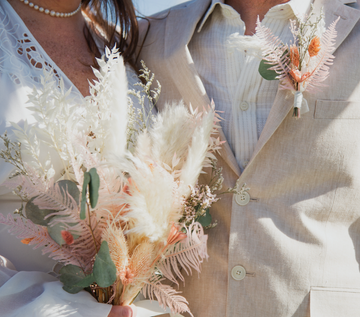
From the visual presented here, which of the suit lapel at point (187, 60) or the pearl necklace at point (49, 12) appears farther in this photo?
the pearl necklace at point (49, 12)

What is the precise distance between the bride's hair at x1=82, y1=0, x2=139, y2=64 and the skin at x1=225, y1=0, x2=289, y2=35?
52 centimetres

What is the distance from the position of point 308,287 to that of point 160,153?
0.79 meters

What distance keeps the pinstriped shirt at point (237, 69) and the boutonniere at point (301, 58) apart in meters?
0.11

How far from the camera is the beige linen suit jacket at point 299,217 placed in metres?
1.37

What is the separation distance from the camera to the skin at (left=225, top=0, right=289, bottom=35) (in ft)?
5.58

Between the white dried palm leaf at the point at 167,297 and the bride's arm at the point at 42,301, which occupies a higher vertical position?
the bride's arm at the point at 42,301

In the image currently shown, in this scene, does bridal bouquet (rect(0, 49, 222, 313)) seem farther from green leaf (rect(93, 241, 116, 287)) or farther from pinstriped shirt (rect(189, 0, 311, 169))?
pinstriped shirt (rect(189, 0, 311, 169))

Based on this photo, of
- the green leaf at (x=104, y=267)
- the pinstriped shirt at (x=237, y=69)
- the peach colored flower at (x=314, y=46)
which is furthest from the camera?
the pinstriped shirt at (x=237, y=69)

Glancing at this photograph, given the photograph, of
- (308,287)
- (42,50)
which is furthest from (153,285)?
(42,50)

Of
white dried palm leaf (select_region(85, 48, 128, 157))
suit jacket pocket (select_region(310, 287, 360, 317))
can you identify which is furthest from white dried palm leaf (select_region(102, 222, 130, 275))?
suit jacket pocket (select_region(310, 287, 360, 317))

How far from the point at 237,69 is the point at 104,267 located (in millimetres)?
1060

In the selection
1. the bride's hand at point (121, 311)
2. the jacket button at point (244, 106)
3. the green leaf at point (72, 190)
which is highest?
the jacket button at point (244, 106)

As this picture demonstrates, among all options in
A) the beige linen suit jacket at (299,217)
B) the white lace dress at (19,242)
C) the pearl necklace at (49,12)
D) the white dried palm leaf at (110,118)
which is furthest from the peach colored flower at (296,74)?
the pearl necklace at (49,12)

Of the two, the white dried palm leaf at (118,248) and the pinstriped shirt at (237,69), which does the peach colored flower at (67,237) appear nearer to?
the white dried palm leaf at (118,248)
